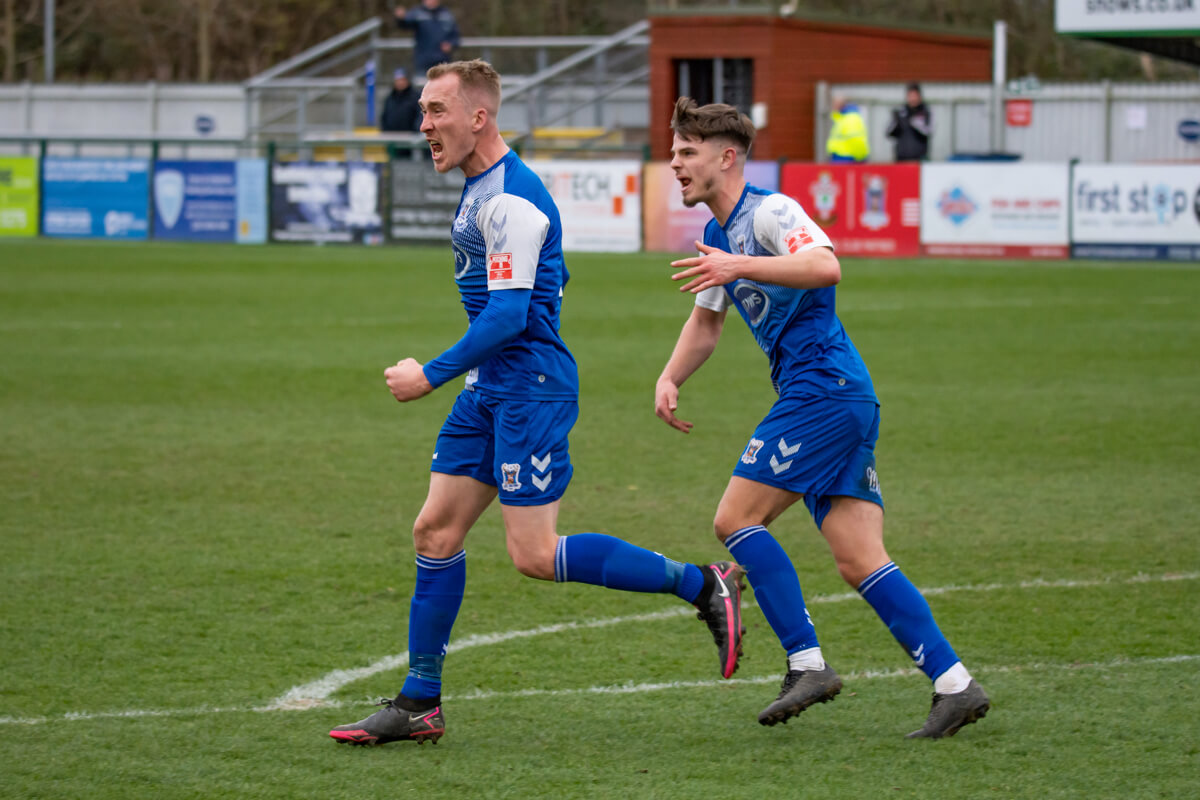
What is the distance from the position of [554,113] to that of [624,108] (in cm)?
158

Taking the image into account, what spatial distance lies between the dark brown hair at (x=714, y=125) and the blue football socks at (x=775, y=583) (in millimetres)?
1173

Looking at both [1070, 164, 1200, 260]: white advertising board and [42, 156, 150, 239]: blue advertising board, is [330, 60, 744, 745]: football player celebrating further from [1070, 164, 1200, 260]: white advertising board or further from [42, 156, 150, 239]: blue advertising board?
[42, 156, 150, 239]: blue advertising board

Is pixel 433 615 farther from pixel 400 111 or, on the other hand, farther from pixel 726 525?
pixel 400 111

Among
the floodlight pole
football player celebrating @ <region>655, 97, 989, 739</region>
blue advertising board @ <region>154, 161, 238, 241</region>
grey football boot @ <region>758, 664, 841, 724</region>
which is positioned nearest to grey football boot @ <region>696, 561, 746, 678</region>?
football player celebrating @ <region>655, 97, 989, 739</region>

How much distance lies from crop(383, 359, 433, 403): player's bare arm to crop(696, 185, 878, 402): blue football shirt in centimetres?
96

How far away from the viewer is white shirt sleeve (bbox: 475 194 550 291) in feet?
14.7

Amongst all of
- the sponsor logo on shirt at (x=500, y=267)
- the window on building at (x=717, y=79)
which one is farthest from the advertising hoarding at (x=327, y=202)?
the sponsor logo on shirt at (x=500, y=267)

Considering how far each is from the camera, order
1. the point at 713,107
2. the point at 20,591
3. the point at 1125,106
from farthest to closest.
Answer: the point at 1125,106, the point at 20,591, the point at 713,107

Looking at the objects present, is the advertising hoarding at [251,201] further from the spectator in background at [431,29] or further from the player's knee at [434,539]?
the player's knee at [434,539]

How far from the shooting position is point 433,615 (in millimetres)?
4742

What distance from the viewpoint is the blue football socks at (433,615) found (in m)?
4.72

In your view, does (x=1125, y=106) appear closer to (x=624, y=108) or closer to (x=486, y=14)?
(x=624, y=108)

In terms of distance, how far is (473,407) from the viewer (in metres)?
4.73

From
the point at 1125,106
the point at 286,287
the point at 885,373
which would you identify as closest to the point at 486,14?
the point at 1125,106
